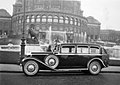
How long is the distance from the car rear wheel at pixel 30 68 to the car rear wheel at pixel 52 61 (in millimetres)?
549

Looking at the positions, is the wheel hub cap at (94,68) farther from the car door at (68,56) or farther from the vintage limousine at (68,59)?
the car door at (68,56)

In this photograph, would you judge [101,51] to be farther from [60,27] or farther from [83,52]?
[60,27]

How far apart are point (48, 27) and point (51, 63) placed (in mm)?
42854

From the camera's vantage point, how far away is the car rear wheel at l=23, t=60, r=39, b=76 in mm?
8094

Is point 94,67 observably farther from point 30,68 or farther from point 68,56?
point 30,68

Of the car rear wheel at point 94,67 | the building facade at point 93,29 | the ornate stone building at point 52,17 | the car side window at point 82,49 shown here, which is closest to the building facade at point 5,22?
the ornate stone building at point 52,17

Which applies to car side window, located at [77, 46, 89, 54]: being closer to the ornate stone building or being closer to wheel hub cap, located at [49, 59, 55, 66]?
wheel hub cap, located at [49, 59, 55, 66]

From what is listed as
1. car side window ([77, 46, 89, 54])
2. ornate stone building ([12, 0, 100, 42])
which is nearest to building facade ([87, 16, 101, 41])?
ornate stone building ([12, 0, 100, 42])

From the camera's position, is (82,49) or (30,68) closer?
(30,68)

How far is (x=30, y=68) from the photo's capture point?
811 cm

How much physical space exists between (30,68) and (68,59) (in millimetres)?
1916

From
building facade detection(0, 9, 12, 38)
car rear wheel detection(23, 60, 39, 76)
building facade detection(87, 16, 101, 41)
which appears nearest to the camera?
car rear wheel detection(23, 60, 39, 76)

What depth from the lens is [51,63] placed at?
8.33 meters

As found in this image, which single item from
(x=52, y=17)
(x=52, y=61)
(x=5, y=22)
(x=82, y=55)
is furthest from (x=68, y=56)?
(x=5, y=22)
